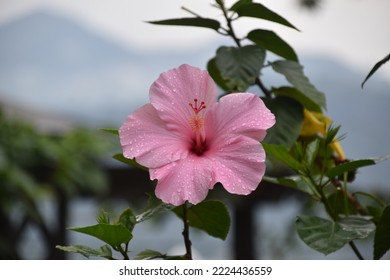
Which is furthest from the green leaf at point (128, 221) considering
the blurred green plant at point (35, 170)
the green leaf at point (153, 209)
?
the blurred green plant at point (35, 170)

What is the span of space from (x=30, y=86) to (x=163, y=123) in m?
9.66

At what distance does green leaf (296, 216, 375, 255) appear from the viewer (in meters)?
0.50

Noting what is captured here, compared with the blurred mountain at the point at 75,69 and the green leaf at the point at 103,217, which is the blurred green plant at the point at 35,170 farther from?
the blurred mountain at the point at 75,69

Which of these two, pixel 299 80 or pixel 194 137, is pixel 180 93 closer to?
pixel 194 137

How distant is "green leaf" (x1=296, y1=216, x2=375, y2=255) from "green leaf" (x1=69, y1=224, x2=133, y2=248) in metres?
0.14

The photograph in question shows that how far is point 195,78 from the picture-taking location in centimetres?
48

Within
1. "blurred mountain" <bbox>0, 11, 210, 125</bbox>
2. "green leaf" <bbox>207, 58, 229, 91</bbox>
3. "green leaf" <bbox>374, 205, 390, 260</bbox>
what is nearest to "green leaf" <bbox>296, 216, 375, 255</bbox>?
"green leaf" <bbox>374, 205, 390, 260</bbox>

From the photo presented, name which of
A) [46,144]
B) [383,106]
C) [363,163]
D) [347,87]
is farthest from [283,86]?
[347,87]

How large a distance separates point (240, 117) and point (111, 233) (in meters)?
0.13

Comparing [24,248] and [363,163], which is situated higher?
[363,163]

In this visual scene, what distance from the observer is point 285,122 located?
0.63 m

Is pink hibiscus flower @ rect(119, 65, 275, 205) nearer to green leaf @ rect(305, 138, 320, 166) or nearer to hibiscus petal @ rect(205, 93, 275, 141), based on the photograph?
hibiscus petal @ rect(205, 93, 275, 141)

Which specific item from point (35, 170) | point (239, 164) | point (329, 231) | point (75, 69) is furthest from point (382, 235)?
point (75, 69)
